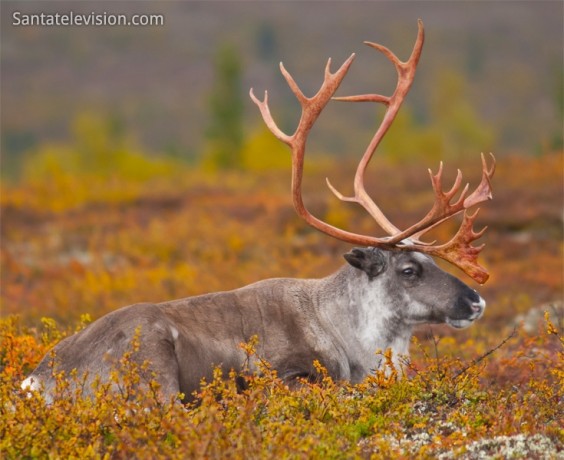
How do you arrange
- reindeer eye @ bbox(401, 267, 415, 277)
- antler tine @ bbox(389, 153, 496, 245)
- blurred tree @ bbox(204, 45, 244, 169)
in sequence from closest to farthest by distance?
antler tine @ bbox(389, 153, 496, 245)
reindeer eye @ bbox(401, 267, 415, 277)
blurred tree @ bbox(204, 45, 244, 169)

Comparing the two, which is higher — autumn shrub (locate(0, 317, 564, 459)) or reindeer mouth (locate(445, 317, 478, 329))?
reindeer mouth (locate(445, 317, 478, 329))

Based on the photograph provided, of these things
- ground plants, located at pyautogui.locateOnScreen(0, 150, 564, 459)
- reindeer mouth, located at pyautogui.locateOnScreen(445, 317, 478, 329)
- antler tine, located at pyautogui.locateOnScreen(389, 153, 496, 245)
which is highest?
antler tine, located at pyautogui.locateOnScreen(389, 153, 496, 245)

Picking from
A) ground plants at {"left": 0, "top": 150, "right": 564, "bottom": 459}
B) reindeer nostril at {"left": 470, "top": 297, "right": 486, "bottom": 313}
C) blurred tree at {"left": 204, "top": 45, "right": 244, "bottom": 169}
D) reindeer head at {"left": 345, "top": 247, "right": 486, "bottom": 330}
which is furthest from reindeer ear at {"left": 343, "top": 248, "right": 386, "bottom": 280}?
blurred tree at {"left": 204, "top": 45, "right": 244, "bottom": 169}

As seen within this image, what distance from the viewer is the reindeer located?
7.89m

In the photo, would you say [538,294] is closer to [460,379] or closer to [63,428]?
[460,379]

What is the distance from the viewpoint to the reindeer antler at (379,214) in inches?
322

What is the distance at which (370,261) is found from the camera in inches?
337

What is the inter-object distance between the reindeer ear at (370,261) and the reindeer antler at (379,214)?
78mm

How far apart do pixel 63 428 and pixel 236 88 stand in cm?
5683

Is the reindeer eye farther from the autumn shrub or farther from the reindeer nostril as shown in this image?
the autumn shrub

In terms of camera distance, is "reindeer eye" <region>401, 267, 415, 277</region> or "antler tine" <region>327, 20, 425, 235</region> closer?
"reindeer eye" <region>401, 267, 415, 277</region>

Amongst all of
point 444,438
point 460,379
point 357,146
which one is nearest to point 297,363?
point 460,379
